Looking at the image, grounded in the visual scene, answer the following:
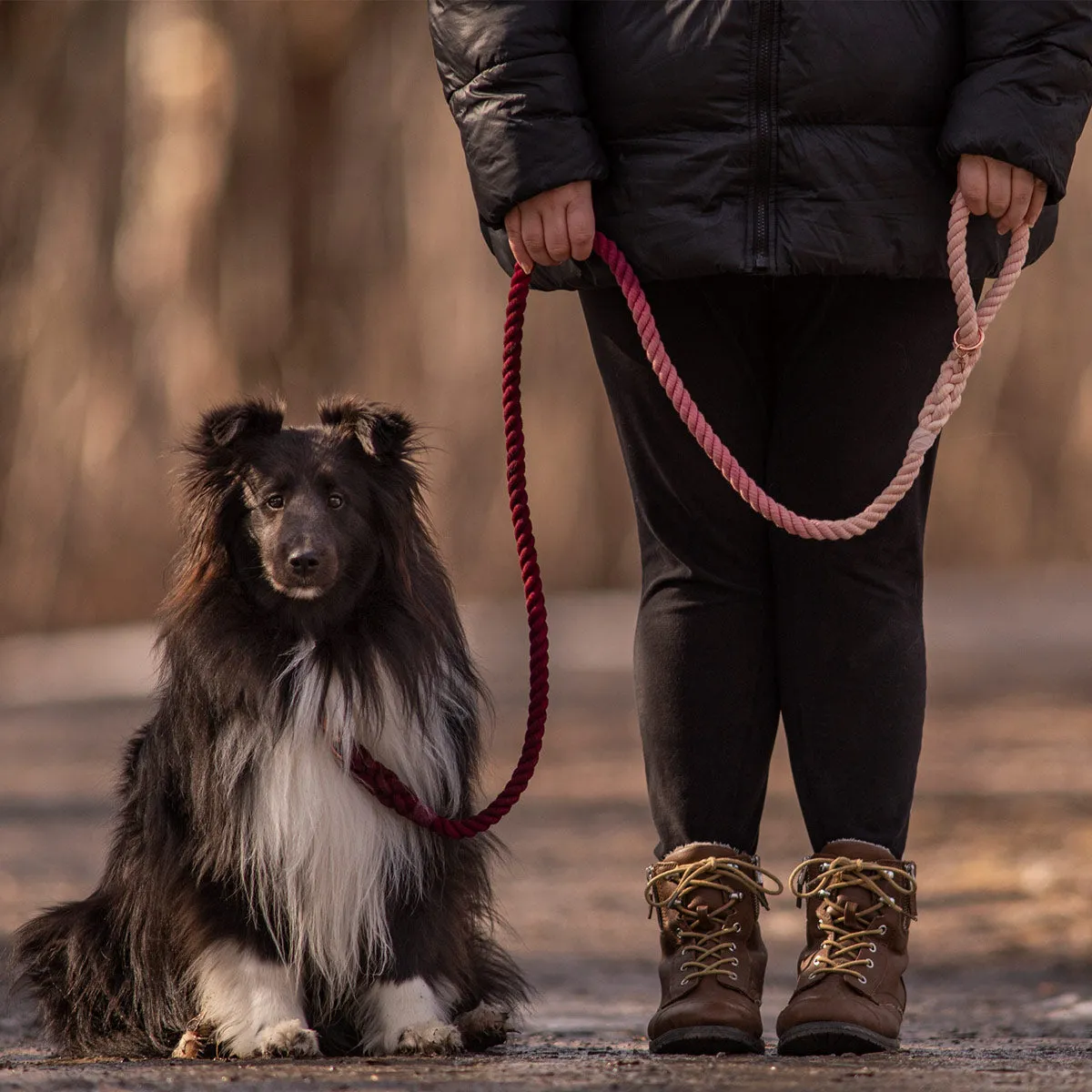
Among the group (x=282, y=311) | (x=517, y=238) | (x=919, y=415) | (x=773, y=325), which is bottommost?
(x=919, y=415)

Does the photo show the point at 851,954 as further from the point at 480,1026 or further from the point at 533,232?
the point at 533,232

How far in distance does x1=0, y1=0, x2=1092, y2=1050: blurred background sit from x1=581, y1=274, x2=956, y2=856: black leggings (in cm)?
771

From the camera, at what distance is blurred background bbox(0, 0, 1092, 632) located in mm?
13242

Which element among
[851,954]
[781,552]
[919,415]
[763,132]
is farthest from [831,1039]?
[763,132]

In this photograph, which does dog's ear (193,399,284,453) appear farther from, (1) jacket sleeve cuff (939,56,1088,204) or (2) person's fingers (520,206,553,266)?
(1) jacket sleeve cuff (939,56,1088,204)

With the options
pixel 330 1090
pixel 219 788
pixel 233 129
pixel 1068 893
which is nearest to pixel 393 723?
pixel 219 788

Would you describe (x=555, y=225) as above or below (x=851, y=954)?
above

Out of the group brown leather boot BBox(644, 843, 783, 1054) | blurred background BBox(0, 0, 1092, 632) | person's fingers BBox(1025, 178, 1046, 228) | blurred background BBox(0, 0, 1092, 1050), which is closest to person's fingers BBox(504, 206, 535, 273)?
person's fingers BBox(1025, 178, 1046, 228)

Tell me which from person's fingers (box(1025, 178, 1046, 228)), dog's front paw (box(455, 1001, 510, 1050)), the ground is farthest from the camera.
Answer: dog's front paw (box(455, 1001, 510, 1050))

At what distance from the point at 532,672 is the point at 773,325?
2.38 ft

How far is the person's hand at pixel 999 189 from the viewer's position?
312 cm

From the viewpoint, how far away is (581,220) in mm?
3191

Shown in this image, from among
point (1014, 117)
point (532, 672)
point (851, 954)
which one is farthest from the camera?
point (532, 672)

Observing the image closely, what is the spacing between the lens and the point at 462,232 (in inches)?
530
